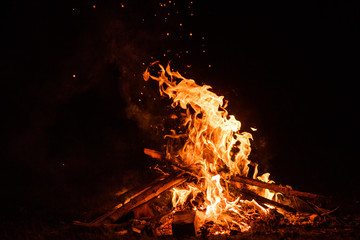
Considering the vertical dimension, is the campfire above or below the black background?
below

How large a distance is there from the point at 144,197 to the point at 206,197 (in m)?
1.30

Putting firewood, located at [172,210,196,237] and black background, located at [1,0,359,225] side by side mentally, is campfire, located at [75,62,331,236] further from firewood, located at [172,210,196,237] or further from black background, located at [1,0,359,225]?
black background, located at [1,0,359,225]

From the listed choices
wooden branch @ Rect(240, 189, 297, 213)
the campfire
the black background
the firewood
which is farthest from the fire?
the black background

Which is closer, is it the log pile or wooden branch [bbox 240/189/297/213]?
the log pile

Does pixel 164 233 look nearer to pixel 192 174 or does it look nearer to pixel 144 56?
pixel 192 174

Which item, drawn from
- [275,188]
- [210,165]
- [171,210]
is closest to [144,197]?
[171,210]

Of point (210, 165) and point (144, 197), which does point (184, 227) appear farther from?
point (210, 165)

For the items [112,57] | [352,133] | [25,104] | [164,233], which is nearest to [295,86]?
[352,133]

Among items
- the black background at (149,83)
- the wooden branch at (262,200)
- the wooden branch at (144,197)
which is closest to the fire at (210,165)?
the wooden branch at (262,200)

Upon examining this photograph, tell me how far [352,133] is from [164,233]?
7.19m

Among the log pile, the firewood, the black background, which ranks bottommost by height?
the firewood

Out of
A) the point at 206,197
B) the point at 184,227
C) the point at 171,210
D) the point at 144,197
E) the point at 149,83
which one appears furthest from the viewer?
the point at 149,83

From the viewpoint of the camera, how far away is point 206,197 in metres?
6.83

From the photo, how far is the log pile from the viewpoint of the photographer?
5.68m
